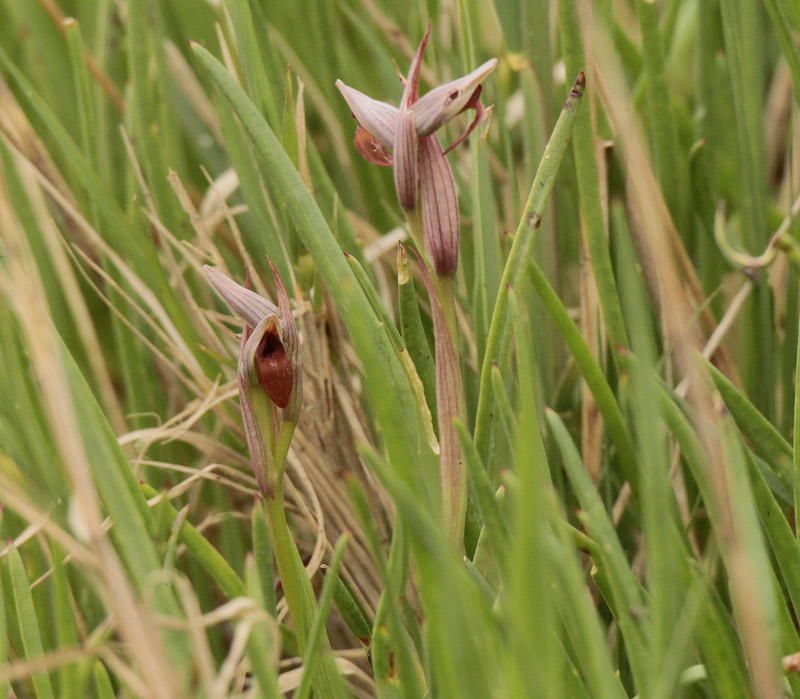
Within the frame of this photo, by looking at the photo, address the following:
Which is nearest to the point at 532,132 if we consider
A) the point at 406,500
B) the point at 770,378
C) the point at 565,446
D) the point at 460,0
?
the point at 460,0

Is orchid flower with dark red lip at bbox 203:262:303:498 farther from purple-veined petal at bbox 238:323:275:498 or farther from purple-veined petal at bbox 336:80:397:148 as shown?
purple-veined petal at bbox 336:80:397:148

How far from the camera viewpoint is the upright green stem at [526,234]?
49 cm

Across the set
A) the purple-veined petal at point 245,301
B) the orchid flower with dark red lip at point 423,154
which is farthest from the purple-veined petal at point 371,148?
the purple-veined petal at point 245,301

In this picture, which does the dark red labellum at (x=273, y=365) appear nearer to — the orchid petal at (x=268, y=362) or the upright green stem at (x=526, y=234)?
the orchid petal at (x=268, y=362)

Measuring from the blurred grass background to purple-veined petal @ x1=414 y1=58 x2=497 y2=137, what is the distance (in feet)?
0.23

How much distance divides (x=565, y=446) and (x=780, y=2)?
0.47 meters

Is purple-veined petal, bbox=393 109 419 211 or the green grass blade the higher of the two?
purple-veined petal, bbox=393 109 419 211

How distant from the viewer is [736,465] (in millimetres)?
362

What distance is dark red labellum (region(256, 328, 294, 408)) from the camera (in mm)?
465

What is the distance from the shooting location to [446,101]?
471 mm

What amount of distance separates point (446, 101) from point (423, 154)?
Result: 39 mm

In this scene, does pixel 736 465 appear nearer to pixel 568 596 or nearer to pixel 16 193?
pixel 568 596

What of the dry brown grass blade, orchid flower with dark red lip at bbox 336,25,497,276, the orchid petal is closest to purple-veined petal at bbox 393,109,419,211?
orchid flower with dark red lip at bbox 336,25,497,276

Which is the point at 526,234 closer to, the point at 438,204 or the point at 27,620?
the point at 438,204
